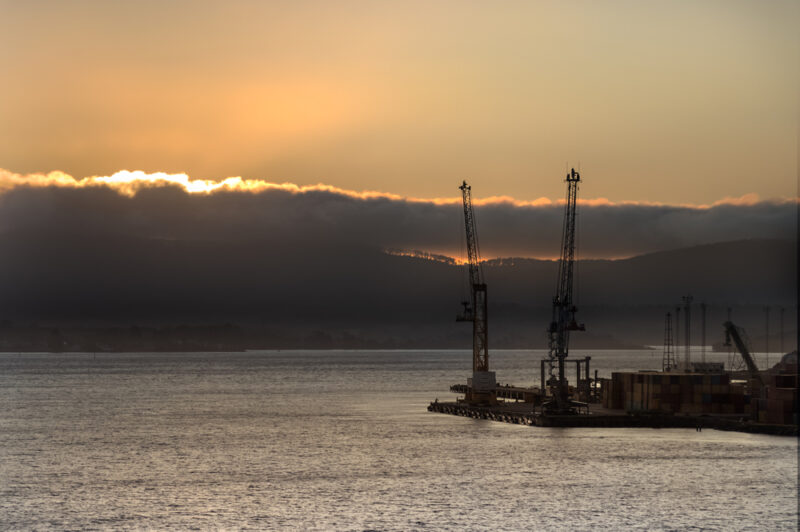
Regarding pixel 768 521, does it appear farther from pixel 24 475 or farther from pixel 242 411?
pixel 242 411

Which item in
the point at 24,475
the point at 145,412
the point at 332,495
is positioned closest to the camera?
the point at 332,495

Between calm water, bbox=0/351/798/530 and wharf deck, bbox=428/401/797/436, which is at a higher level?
wharf deck, bbox=428/401/797/436

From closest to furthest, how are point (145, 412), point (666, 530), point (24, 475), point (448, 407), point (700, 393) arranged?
point (666, 530) → point (24, 475) → point (700, 393) → point (448, 407) → point (145, 412)

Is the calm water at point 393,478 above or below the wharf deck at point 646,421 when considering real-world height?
below

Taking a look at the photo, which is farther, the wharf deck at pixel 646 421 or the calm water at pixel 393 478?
the wharf deck at pixel 646 421

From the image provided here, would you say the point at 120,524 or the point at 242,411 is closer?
the point at 120,524

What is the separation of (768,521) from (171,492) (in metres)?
52.5

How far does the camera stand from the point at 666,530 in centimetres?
7881

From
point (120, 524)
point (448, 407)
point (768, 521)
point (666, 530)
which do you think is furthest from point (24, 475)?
point (448, 407)

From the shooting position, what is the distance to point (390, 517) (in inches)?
3236

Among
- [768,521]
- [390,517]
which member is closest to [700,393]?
[768,521]

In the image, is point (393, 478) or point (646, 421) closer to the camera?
point (393, 478)

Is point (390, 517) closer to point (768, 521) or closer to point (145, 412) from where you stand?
point (768, 521)

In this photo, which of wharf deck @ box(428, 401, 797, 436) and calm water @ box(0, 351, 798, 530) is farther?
wharf deck @ box(428, 401, 797, 436)
